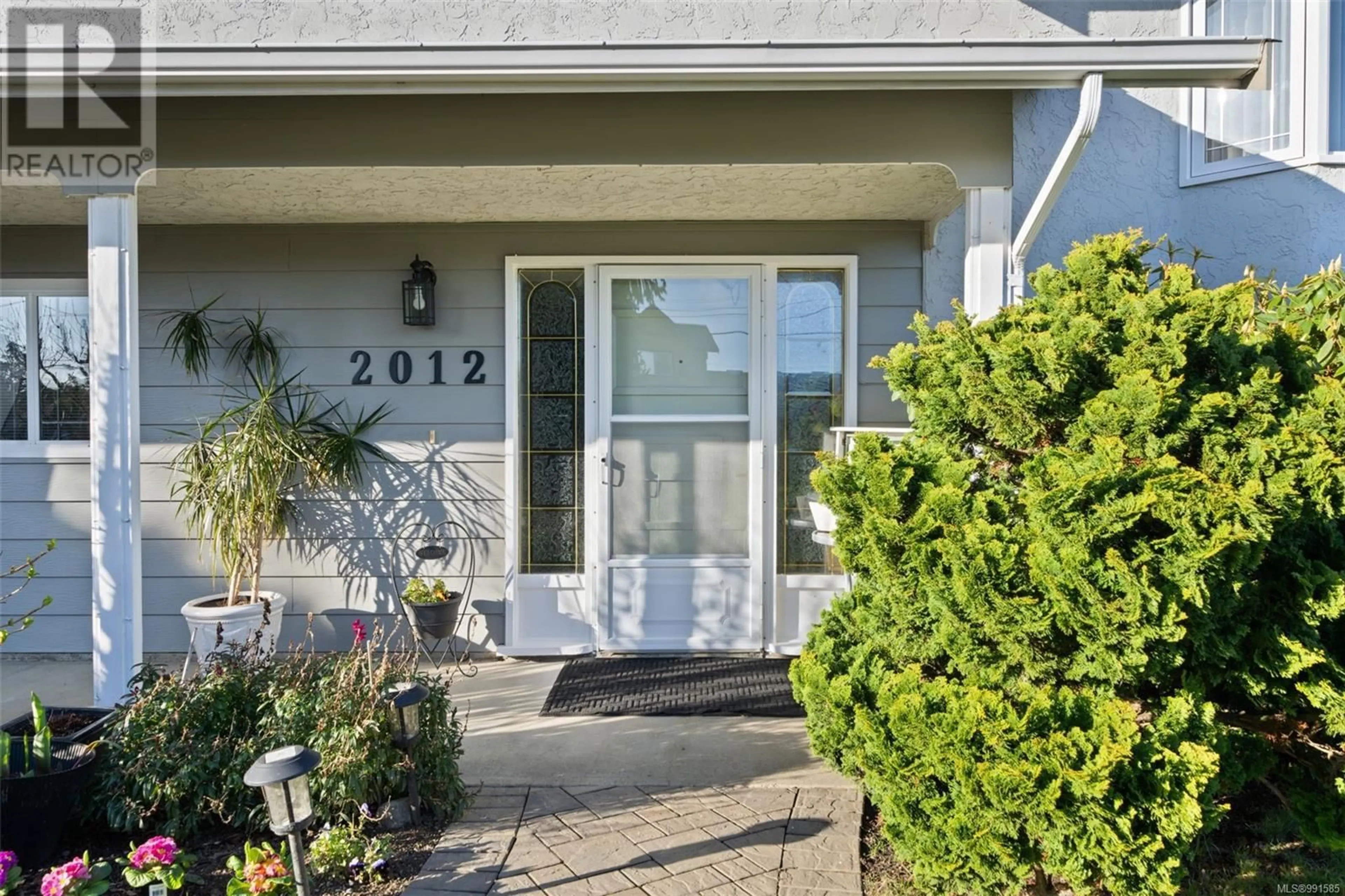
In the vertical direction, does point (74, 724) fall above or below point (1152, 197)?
below

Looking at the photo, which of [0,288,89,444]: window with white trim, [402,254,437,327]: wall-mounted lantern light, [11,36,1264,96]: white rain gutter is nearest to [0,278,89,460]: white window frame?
[0,288,89,444]: window with white trim

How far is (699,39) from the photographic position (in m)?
3.20

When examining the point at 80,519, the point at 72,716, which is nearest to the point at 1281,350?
the point at 72,716

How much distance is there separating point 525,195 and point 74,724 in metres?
2.63

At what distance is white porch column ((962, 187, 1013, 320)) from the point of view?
119 inches

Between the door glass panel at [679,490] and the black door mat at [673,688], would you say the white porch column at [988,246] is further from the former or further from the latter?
the black door mat at [673,688]

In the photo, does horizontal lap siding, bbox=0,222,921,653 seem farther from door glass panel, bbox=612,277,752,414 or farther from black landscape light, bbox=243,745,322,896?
black landscape light, bbox=243,745,322,896

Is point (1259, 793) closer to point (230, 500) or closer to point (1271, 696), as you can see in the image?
point (1271, 696)

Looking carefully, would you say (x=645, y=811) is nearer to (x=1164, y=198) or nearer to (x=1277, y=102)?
(x=1164, y=198)

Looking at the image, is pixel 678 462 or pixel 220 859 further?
pixel 678 462

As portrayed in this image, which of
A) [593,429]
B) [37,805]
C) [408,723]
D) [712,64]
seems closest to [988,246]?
[712,64]

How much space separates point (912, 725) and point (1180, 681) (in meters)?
0.74

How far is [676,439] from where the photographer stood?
4324 millimetres

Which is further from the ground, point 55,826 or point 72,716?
point 72,716
